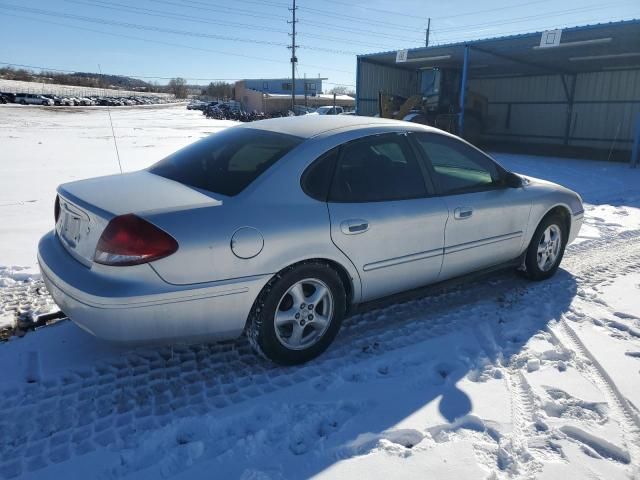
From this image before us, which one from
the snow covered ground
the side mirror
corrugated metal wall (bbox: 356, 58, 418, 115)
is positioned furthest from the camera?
corrugated metal wall (bbox: 356, 58, 418, 115)

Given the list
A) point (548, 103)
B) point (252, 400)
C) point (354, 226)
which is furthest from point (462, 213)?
point (548, 103)

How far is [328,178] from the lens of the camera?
9.92 ft

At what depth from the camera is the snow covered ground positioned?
7.23 ft

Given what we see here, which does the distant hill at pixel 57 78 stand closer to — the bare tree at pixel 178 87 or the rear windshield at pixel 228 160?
the bare tree at pixel 178 87

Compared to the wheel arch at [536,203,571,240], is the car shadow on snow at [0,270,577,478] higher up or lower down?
lower down

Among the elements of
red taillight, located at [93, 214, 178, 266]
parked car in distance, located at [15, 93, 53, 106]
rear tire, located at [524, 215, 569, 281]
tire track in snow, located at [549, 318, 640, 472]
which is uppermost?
parked car in distance, located at [15, 93, 53, 106]

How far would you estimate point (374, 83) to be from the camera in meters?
20.2

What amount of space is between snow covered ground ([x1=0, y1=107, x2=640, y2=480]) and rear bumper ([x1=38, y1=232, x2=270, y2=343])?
403 millimetres

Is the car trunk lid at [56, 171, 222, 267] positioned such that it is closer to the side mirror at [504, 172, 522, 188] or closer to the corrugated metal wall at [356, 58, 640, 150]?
the side mirror at [504, 172, 522, 188]

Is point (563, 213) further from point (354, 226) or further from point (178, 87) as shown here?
point (178, 87)

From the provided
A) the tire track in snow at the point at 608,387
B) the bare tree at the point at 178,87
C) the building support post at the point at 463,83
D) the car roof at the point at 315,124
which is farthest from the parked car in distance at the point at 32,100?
the bare tree at the point at 178,87

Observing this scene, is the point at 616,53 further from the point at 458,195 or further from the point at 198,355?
the point at 198,355

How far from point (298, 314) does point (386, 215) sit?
2.91 ft

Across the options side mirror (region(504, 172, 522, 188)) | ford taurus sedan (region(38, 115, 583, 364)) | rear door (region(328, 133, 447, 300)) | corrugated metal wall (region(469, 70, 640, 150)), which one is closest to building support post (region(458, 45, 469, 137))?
corrugated metal wall (region(469, 70, 640, 150))
